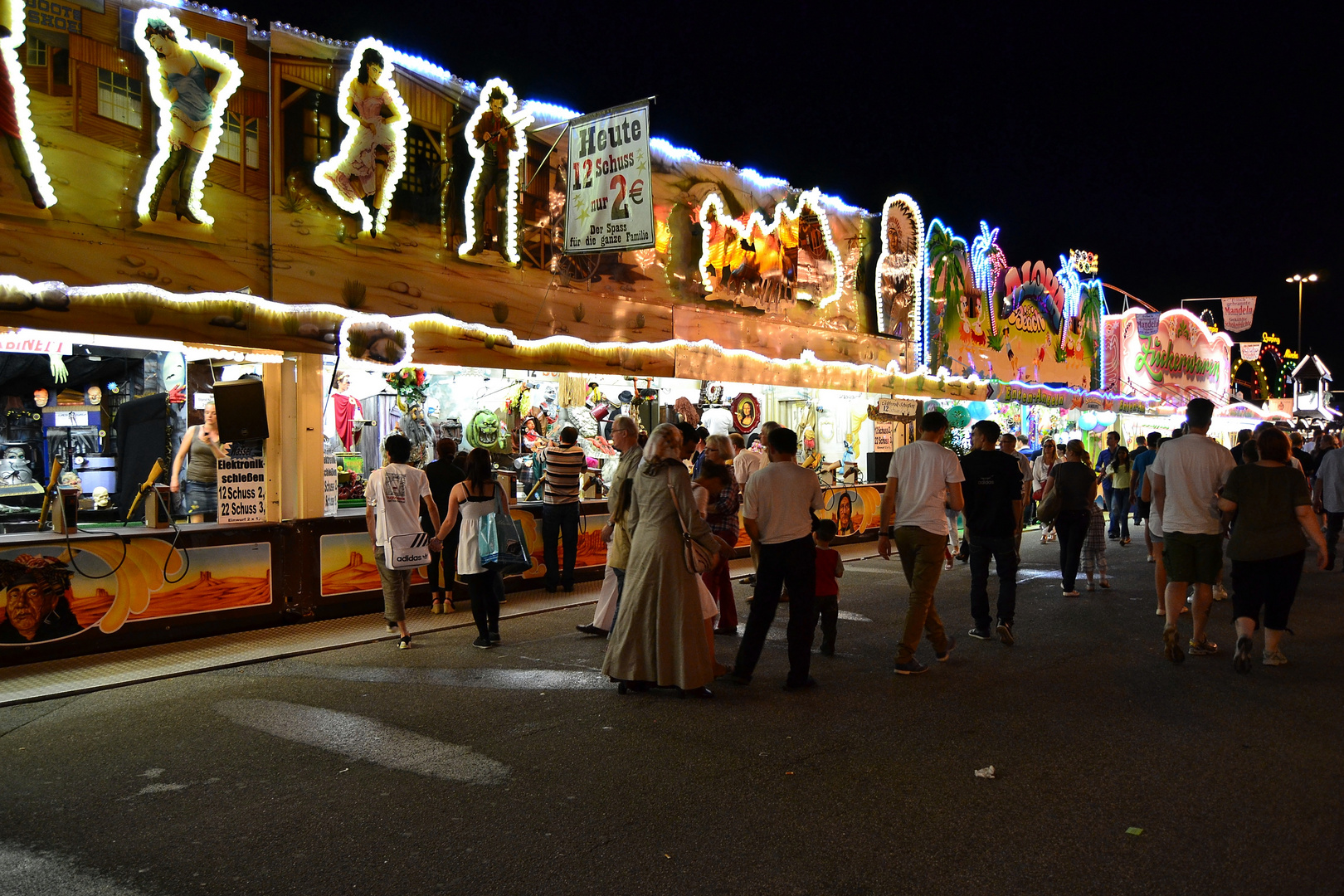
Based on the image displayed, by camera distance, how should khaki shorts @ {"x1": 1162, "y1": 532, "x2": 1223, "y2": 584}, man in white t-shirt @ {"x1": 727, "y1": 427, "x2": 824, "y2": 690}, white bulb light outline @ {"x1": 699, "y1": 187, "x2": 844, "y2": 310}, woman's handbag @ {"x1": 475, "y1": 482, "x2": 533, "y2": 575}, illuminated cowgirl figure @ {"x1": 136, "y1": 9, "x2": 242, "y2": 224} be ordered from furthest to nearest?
white bulb light outline @ {"x1": 699, "y1": 187, "x2": 844, "y2": 310} < illuminated cowgirl figure @ {"x1": 136, "y1": 9, "x2": 242, "y2": 224} < woman's handbag @ {"x1": 475, "y1": 482, "x2": 533, "y2": 575} < khaki shorts @ {"x1": 1162, "y1": 532, "x2": 1223, "y2": 584} < man in white t-shirt @ {"x1": 727, "y1": 427, "x2": 824, "y2": 690}

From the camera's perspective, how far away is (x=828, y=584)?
7.76 meters

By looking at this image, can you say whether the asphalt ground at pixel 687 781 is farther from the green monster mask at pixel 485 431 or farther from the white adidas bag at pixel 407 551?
the green monster mask at pixel 485 431

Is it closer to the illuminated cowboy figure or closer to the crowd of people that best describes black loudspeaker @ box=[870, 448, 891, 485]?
the crowd of people

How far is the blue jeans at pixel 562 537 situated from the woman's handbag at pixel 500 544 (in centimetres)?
300

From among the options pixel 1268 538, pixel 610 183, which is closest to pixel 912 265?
pixel 610 183

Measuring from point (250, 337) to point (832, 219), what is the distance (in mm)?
11129

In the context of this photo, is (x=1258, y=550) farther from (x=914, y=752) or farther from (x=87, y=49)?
(x=87, y=49)

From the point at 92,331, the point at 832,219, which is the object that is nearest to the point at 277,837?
the point at 92,331

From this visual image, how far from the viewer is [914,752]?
17.5 feet

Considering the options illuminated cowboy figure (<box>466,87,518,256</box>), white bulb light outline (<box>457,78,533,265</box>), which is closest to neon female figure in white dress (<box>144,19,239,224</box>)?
white bulb light outline (<box>457,78,533,265</box>)

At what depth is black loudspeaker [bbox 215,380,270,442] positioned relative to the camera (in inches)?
358

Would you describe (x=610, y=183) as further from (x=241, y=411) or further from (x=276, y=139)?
(x=241, y=411)

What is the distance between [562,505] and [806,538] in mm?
4986

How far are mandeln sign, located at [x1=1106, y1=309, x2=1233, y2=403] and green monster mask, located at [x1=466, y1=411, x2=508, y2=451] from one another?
21.6 m
